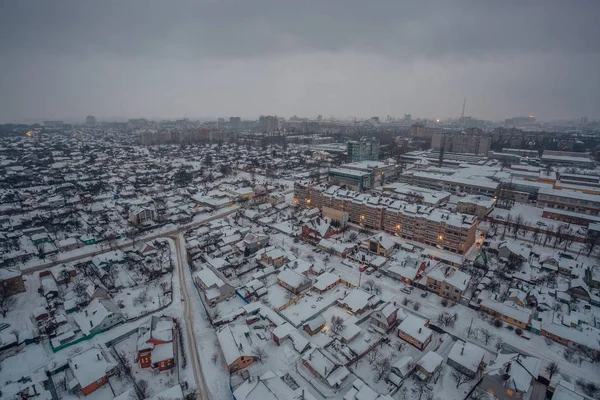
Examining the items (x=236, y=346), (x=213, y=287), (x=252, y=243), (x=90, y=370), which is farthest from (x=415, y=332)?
(x=90, y=370)

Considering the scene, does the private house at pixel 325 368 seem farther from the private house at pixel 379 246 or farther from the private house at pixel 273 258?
the private house at pixel 379 246

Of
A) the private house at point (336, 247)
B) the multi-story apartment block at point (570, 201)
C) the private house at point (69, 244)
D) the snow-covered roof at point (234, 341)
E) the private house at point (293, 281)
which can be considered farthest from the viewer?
the multi-story apartment block at point (570, 201)

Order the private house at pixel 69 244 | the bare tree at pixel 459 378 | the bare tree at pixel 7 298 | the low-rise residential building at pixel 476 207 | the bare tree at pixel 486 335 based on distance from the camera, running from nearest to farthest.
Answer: the bare tree at pixel 459 378, the bare tree at pixel 486 335, the bare tree at pixel 7 298, the private house at pixel 69 244, the low-rise residential building at pixel 476 207

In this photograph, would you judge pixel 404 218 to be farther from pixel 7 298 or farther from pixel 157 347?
pixel 7 298

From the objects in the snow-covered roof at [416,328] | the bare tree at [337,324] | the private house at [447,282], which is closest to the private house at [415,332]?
the snow-covered roof at [416,328]

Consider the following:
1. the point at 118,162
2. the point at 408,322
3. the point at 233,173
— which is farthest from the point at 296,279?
the point at 118,162
